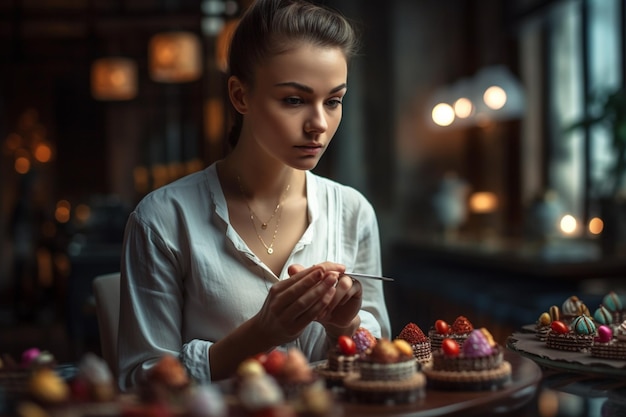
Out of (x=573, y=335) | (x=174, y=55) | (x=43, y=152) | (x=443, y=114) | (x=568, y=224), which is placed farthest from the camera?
(x=43, y=152)

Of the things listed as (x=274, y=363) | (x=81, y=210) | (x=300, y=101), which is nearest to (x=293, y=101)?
(x=300, y=101)

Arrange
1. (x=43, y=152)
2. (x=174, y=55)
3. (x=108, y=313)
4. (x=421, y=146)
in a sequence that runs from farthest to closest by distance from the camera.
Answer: (x=43, y=152)
(x=174, y=55)
(x=421, y=146)
(x=108, y=313)

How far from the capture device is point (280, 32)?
4.73 feet

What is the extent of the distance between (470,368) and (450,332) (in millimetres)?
249

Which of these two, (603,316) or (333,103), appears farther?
(603,316)

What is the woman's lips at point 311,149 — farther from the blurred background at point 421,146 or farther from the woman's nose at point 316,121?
the blurred background at point 421,146

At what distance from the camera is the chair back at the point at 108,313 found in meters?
1.83

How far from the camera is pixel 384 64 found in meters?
7.29

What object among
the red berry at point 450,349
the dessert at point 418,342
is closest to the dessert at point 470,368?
the red berry at point 450,349

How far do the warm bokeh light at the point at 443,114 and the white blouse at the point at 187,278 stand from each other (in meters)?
5.03

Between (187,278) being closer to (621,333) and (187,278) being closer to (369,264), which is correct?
(369,264)

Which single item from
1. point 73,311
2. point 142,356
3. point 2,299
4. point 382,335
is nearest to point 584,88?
point 73,311

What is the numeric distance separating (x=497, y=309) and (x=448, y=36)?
11.4 ft

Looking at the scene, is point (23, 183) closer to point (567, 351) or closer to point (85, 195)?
point (85, 195)
